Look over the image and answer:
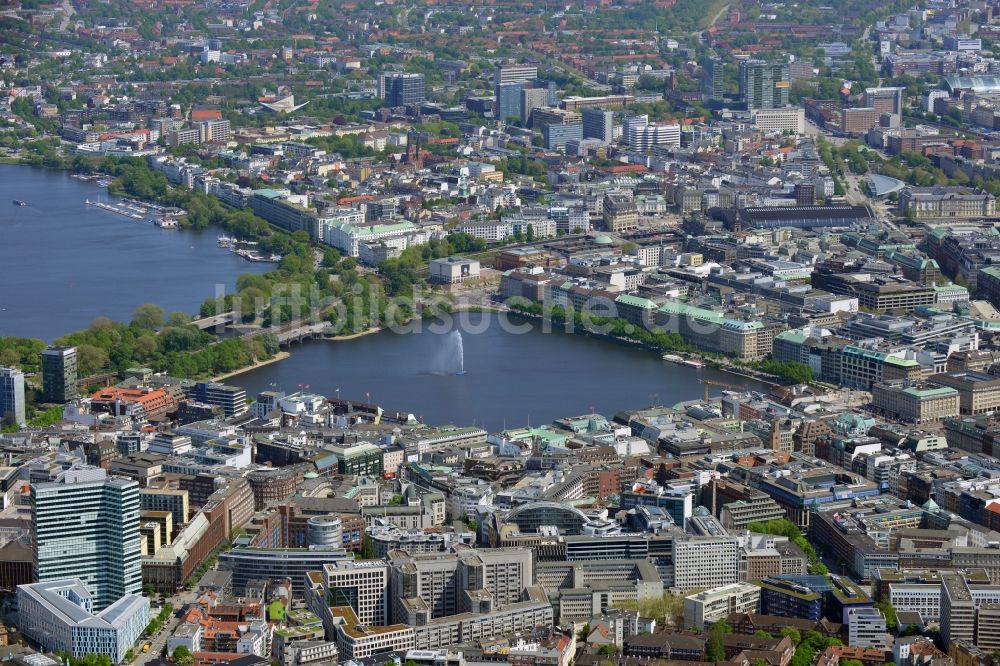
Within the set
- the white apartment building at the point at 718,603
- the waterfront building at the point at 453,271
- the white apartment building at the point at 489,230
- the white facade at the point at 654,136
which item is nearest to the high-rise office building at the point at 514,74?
the white facade at the point at 654,136

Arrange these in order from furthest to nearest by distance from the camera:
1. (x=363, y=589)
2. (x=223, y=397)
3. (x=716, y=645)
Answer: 1. (x=223, y=397)
2. (x=363, y=589)
3. (x=716, y=645)

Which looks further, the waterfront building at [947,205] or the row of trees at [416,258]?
the waterfront building at [947,205]

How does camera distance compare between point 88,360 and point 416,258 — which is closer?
point 88,360

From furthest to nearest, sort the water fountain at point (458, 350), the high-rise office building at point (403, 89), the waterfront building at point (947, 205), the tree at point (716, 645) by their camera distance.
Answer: the high-rise office building at point (403, 89), the waterfront building at point (947, 205), the water fountain at point (458, 350), the tree at point (716, 645)

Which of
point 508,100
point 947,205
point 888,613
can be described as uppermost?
point 508,100

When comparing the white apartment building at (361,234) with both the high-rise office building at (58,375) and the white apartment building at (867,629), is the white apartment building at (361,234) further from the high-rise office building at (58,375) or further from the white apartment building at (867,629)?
the white apartment building at (867,629)

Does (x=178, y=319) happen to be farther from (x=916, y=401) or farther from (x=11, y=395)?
(x=916, y=401)

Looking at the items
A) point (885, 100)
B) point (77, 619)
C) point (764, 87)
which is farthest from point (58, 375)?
point (885, 100)

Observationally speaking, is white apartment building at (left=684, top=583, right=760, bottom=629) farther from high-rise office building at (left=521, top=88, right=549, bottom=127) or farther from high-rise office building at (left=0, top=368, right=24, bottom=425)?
high-rise office building at (left=521, top=88, right=549, bottom=127)
